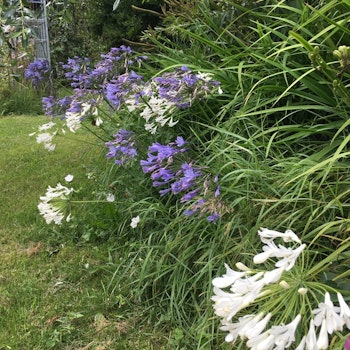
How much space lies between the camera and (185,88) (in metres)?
2.52

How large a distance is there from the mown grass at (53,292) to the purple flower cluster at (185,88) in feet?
3.34

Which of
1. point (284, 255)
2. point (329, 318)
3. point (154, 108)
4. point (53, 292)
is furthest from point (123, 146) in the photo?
point (329, 318)

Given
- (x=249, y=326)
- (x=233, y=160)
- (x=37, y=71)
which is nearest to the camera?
(x=249, y=326)

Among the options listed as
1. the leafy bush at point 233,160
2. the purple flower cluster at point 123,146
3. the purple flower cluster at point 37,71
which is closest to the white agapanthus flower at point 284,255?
the leafy bush at point 233,160

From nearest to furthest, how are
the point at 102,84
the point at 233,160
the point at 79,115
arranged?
the point at 233,160
the point at 79,115
the point at 102,84

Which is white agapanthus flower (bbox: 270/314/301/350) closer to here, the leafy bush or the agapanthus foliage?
the leafy bush

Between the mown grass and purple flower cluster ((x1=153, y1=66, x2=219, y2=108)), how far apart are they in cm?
102

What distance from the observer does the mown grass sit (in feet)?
7.13

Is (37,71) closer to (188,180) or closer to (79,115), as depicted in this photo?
(79,115)

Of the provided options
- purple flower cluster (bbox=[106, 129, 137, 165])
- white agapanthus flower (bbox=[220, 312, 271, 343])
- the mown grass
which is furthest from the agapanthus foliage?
white agapanthus flower (bbox=[220, 312, 271, 343])

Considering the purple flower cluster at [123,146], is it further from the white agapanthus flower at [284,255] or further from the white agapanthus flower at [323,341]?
the white agapanthus flower at [323,341]

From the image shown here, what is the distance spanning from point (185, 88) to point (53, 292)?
53.0 inches

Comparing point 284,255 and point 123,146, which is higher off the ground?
point 284,255

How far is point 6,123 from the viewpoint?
6883mm
